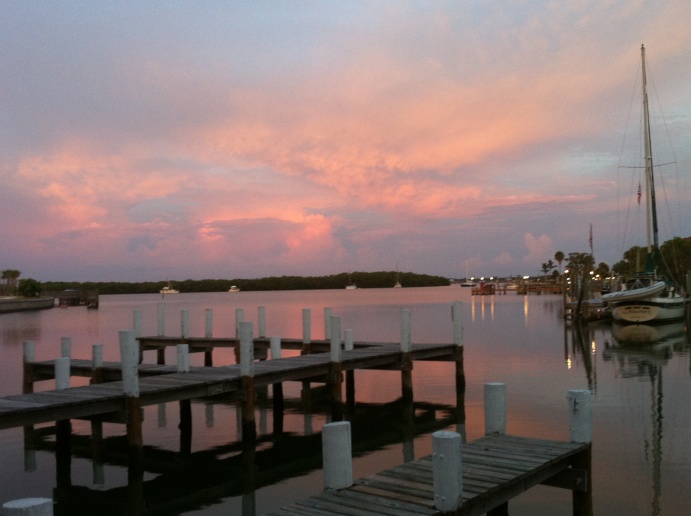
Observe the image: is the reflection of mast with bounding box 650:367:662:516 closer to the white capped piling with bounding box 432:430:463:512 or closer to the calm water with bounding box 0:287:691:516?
the calm water with bounding box 0:287:691:516

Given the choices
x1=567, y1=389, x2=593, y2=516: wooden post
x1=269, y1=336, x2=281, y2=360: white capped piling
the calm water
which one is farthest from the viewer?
x1=269, y1=336, x2=281, y2=360: white capped piling

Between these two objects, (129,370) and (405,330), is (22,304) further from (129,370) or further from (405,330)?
(129,370)

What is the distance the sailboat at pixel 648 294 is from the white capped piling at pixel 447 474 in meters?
42.9

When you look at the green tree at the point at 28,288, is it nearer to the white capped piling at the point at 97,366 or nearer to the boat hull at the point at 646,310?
the boat hull at the point at 646,310

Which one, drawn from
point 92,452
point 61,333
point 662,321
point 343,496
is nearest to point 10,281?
point 61,333

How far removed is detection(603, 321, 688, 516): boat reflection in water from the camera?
13.8m

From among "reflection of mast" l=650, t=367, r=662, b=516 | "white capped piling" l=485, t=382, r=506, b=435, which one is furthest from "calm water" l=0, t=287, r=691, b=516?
"white capped piling" l=485, t=382, r=506, b=435

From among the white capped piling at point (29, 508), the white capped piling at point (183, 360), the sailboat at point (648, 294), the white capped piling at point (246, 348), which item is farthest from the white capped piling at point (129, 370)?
the sailboat at point (648, 294)

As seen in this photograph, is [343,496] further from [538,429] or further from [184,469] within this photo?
[538,429]

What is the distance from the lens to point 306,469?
539 inches

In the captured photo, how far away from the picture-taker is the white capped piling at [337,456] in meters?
7.54

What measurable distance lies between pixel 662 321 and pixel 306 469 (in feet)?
135

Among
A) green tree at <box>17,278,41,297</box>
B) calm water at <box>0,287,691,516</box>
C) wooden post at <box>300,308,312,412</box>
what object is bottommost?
calm water at <box>0,287,691,516</box>

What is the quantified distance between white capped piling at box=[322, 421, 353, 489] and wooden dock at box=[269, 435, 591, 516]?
0.41ft
